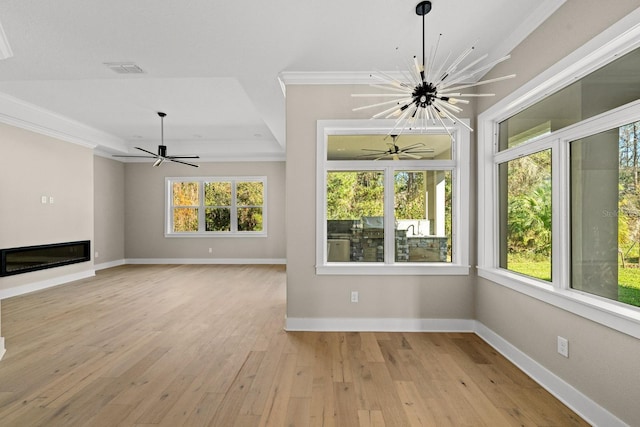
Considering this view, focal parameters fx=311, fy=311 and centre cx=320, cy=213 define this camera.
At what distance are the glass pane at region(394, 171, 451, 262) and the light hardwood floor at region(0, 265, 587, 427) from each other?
0.87 meters

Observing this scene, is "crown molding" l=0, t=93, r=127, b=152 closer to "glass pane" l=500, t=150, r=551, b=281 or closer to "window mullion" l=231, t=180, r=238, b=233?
"window mullion" l=231, t=180, r=238, b=233

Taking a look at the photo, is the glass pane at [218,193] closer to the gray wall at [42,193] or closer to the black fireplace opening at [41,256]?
the gray wall at [42,193]

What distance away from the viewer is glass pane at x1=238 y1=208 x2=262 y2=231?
313 inches

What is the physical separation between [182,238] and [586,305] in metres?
7.93

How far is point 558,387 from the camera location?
2160 millimetres

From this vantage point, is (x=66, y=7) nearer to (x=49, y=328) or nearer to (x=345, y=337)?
(x=49, y=328)

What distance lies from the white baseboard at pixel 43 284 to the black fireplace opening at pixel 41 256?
0.78 ft

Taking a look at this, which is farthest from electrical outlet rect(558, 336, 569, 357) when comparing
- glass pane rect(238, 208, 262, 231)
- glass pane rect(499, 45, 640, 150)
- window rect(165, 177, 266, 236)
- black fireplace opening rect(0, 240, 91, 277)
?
black fireplace opening rect(0, 240, 91, 277)

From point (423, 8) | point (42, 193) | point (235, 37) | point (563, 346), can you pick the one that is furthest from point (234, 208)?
point (563, 346)

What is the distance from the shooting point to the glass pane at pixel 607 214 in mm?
1778

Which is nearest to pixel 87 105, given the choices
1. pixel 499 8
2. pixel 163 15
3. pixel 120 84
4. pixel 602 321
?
pixel 120 84

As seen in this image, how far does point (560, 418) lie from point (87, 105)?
6601 mm

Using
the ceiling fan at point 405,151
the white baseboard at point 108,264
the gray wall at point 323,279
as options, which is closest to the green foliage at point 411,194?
the ceiling fan at point 405,151

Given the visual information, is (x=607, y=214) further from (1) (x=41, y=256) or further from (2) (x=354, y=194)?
(1) (x=41, y=256)
